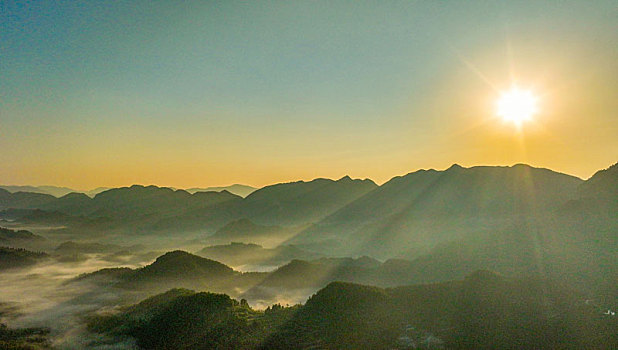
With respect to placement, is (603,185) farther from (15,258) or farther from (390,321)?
(15,258)

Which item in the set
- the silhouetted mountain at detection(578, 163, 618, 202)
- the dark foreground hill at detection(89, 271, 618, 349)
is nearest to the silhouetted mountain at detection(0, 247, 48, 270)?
the dark foreground hill at detection(89, 271, 618, 349)

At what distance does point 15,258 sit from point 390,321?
137 metres

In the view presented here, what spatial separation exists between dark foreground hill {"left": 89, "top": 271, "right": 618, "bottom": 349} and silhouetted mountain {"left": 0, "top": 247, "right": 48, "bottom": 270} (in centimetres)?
9107

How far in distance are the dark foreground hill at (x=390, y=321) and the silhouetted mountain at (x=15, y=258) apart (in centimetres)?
9107

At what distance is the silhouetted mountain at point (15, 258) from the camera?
406 feet

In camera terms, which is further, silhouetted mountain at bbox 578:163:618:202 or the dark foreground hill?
silhouetted mountain at bbox 578:163:618:202

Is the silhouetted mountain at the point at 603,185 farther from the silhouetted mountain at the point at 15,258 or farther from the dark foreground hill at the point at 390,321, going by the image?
the silhouetted mountain at the point at 15,258

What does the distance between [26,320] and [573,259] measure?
378ft

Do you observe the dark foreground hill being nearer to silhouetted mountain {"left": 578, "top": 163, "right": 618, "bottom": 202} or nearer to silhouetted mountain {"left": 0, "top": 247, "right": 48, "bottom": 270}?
silhouetted mountain {"left": 578, "top": 163, "right": 618, "bottom": 202}

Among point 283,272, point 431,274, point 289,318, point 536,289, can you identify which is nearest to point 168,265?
point 283,272

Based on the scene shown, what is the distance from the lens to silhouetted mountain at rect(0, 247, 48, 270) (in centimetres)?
12371

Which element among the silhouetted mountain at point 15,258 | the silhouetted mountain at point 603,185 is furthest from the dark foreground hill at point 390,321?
the silhouetted mountain at point 15,258

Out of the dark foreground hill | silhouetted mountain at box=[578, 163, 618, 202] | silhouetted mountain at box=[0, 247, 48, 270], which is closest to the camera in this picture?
the dark foreground hill

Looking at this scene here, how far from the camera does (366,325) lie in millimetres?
45688
